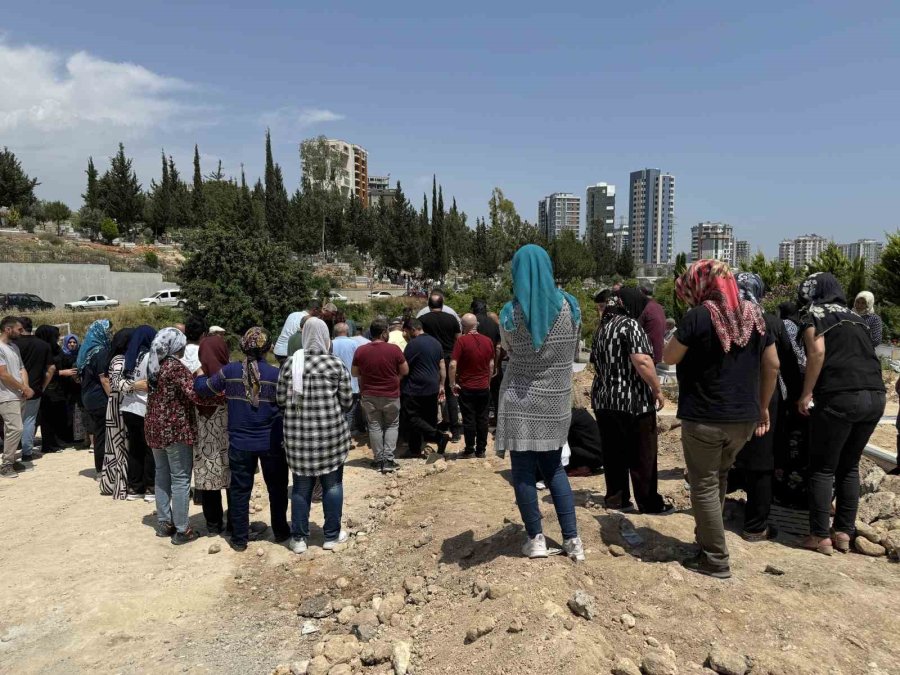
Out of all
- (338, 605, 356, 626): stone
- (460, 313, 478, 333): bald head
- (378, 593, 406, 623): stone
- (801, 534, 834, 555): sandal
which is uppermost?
(460, 313, 478, 333): bald head

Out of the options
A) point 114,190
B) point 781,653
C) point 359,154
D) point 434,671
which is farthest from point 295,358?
point 359,154

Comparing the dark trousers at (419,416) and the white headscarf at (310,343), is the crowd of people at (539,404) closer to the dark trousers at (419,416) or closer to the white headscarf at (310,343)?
the white headscarf at (310,343)

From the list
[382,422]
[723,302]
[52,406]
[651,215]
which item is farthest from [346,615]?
[651,215]

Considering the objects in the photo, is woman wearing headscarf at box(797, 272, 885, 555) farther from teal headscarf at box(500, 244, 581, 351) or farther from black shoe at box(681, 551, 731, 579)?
teal headscarf at box(500, 244, 581, 351)

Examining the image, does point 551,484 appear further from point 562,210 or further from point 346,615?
point 562,210

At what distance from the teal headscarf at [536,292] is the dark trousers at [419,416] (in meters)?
3.59

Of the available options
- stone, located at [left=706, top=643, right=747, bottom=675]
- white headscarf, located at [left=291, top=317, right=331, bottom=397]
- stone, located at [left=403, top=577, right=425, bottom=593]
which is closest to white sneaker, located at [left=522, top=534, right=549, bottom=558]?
stone, located at [left=403, top=577, right=425, bottom=593]

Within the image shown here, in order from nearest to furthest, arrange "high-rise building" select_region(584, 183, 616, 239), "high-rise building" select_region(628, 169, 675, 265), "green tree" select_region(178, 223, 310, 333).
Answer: "green tree" select_region(178, 223, 310, 333), "high-rise building" select_region(584, 183, 616, 239), "high-rise building" select_region(628, 169, 675, 265)

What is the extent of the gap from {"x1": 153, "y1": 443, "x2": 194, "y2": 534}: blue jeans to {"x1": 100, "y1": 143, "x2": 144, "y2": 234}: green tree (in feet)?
155

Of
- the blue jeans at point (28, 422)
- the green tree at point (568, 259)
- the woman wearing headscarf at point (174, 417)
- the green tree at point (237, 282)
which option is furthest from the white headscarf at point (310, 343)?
the green tree at point (568, 259)

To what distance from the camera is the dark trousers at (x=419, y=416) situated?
6.81 meters

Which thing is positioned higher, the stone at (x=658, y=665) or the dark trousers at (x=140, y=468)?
the stone at (x=658, y=665)

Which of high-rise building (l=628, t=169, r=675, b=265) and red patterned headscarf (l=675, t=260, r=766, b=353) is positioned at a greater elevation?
high-rise building (l=628, t=169, r=675, b=265)

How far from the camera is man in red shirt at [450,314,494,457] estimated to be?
248 inches
